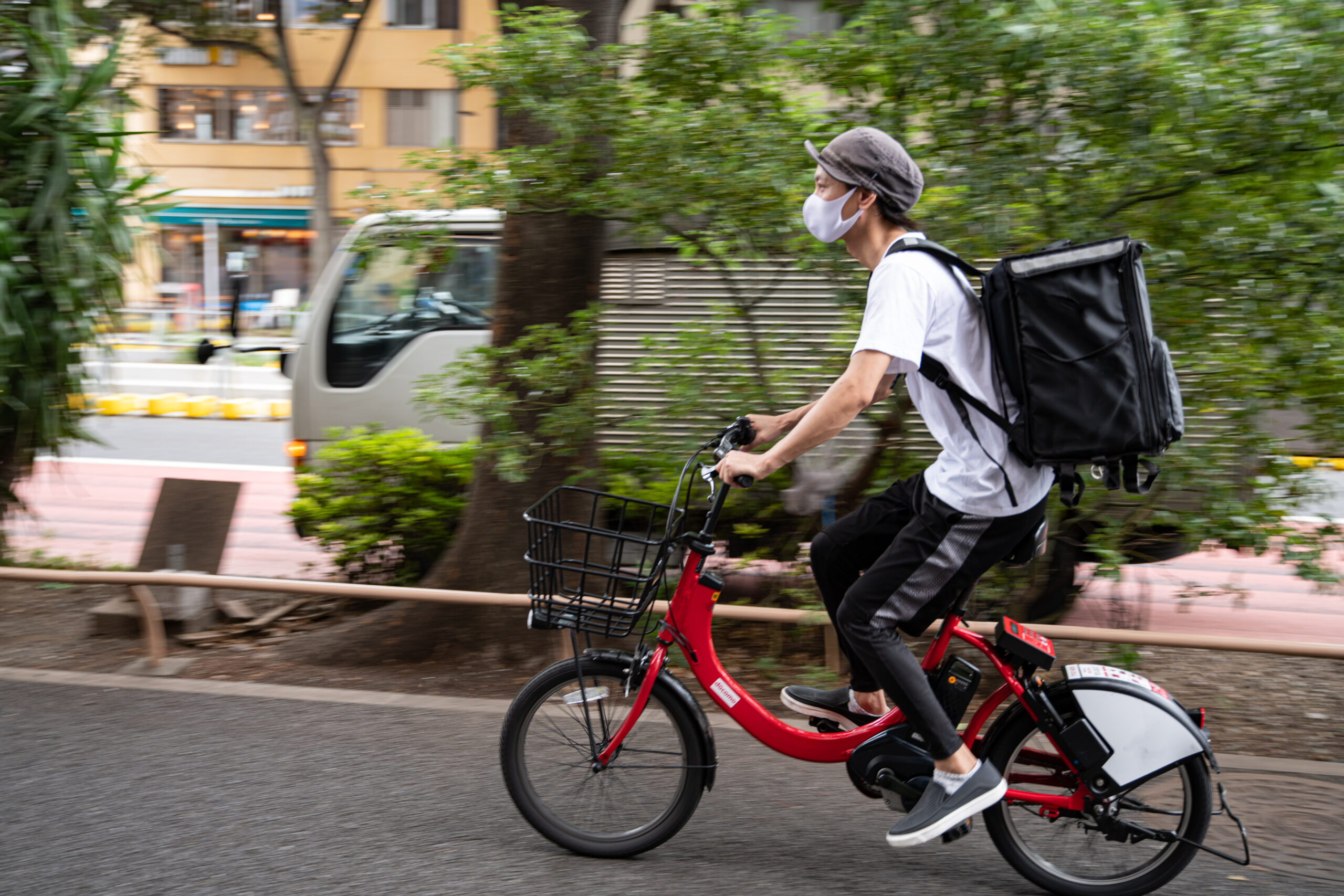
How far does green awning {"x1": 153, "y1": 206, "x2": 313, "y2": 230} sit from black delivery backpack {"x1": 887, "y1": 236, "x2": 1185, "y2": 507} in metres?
32.2

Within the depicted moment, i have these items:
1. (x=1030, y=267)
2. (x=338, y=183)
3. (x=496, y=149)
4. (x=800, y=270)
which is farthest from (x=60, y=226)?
(x=338, y=183)

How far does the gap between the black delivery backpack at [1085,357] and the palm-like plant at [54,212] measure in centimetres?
492

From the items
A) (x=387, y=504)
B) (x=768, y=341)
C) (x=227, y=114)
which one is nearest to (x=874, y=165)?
(x=768, y=341)

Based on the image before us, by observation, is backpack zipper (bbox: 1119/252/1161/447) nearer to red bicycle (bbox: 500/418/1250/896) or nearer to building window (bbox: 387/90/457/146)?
red bicycle (bbox: 500/418/1250/896)

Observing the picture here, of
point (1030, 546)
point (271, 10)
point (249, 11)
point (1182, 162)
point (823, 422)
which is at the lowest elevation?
point (1030, 546)

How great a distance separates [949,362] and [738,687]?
46.8 inches

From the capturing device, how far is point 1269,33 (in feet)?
13.4

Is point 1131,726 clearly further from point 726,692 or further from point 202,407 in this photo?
point 202,407

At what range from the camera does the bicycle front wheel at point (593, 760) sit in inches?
134

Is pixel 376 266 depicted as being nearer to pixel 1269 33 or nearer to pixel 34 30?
pixel 34 30

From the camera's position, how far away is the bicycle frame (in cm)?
330

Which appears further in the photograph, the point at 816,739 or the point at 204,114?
the point at 204,114

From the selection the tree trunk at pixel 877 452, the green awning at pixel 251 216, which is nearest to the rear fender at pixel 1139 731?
the tree trunk at pixel 877 452

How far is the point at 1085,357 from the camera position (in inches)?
113
